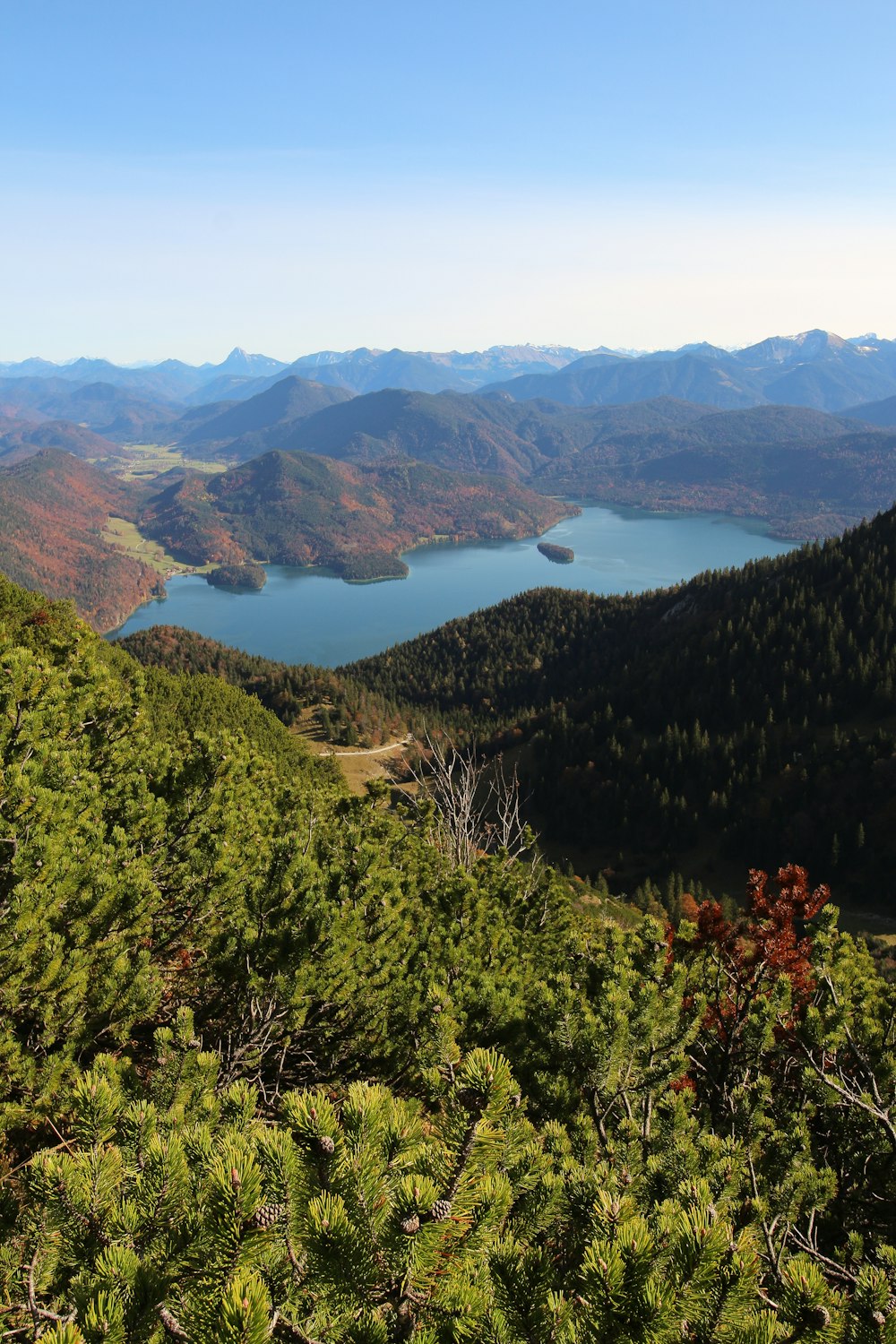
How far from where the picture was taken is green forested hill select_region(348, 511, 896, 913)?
63719 mm

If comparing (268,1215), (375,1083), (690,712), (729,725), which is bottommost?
(729,725)

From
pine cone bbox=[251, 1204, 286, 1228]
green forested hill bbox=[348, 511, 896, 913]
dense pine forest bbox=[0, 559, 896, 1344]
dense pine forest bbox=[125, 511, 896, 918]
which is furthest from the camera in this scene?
dense pine forest bbox=[125, 511, 896, 918]

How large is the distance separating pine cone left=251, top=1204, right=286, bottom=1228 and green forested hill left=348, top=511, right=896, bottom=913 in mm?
64635

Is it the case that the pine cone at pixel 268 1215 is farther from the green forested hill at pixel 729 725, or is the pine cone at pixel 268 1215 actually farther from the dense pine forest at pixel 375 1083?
the green forested hill at pixel 729 725

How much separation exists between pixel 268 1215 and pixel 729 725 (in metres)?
83.8

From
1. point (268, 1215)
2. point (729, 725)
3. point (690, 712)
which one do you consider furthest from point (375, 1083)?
point (690, 712)

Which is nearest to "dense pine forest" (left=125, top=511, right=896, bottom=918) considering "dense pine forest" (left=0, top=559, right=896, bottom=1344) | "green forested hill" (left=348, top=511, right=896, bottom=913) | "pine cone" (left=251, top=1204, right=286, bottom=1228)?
"green forested hill" (left=348, top=511, right=896, bottom=913)

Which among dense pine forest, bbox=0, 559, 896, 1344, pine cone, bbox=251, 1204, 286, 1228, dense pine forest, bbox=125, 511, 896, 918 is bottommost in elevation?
dense pine forest, bbox=125, 511, 896, 918

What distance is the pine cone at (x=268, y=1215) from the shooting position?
2557mm

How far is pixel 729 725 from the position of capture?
79562mm

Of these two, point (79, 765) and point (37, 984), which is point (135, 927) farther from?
point (79, 765)

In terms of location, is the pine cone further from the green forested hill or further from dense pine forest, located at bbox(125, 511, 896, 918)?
the green forested hill

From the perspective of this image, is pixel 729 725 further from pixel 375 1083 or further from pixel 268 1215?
pixel 268 1215

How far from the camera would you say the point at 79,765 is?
9930 millimetres
